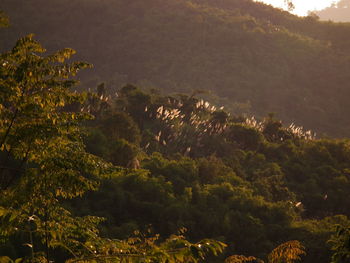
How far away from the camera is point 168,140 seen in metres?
23.2

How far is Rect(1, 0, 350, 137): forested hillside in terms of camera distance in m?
54.5

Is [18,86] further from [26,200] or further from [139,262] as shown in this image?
[139,262]

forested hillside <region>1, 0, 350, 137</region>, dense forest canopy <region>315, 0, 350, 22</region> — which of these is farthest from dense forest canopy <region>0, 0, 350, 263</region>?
dense forest canopy <region>315, 0, 350, 22</region>

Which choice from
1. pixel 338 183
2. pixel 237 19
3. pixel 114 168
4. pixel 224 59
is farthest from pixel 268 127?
pixel 237 19

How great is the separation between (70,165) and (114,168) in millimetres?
594

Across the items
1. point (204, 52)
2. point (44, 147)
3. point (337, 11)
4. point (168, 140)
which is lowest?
point (168, 140)

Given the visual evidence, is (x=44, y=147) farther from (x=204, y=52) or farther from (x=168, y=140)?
(x=204, y=52)

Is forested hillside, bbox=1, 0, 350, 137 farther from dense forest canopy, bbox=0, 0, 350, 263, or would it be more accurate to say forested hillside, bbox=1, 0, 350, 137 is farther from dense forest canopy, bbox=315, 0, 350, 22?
dense forest canopy, bbox=315, 0, 350, 22

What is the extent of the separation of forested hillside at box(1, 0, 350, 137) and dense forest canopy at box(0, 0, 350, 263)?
9.5 inches

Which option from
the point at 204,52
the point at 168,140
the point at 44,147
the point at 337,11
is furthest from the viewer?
the point at 337,11

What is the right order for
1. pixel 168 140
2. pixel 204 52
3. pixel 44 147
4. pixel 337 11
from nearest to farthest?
pixel 44 147 → pixel 168 140 → pixel 204 52 → pixel 337 11

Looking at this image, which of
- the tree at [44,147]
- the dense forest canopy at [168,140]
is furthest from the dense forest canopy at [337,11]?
the tree at [44,147]

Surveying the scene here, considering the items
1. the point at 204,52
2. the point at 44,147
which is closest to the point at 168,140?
the point at 44,147

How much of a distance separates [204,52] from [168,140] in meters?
41.1
